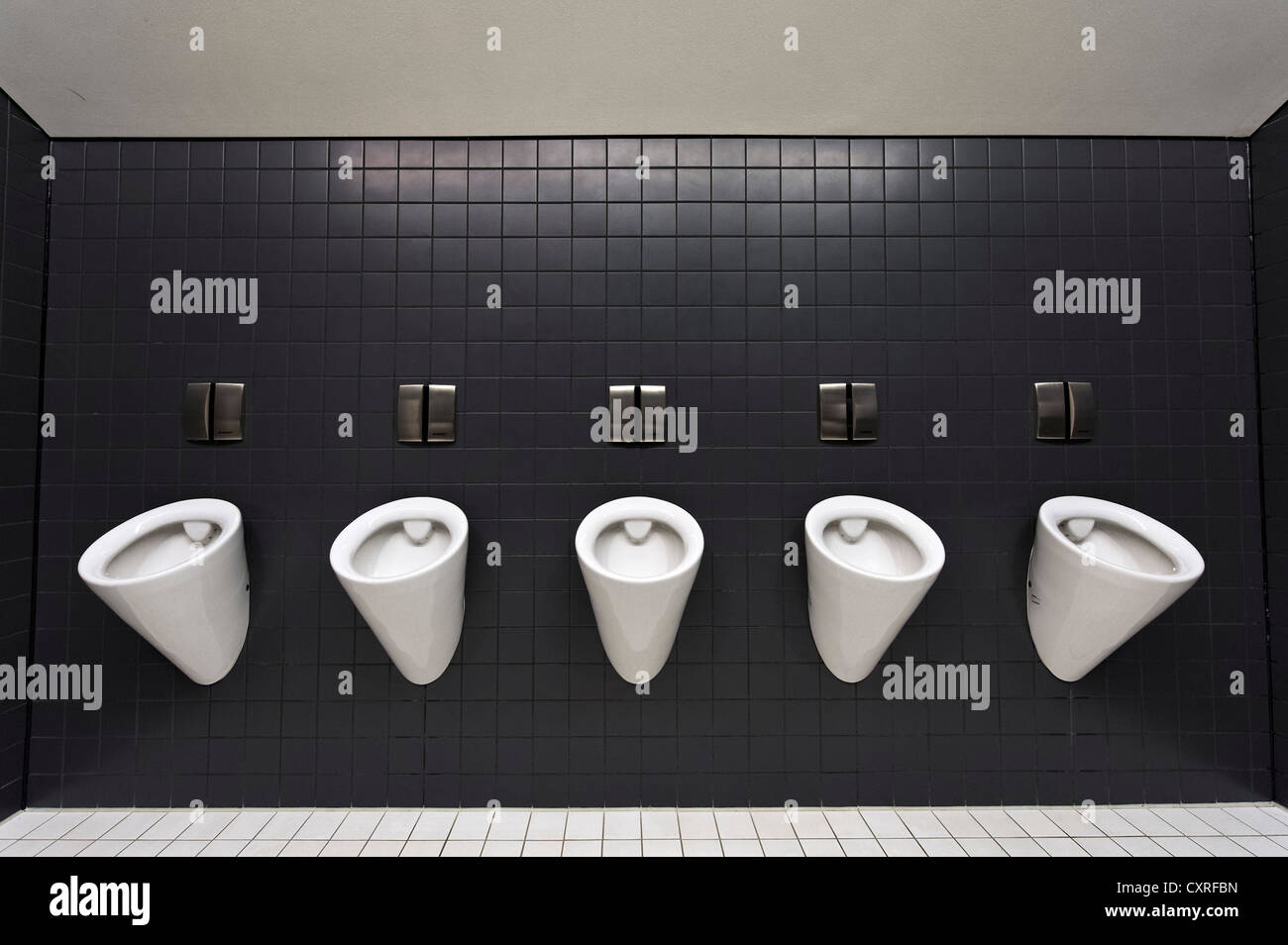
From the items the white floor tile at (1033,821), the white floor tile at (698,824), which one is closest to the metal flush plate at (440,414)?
the white floor tile at (698,824)

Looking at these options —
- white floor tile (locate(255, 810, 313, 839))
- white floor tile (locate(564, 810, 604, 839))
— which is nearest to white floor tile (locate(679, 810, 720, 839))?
white floor tile (locate(564, 810, 604, 839))

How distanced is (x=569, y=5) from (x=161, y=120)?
139cm

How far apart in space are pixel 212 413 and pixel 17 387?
563 millimetres

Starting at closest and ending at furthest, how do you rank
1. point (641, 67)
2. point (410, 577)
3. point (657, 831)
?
point (410, 577)
point (641, 67)
point (657, 831)

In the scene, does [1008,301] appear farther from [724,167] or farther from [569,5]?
[569,5]

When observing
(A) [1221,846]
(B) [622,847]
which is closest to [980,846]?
(A) [1221,846]

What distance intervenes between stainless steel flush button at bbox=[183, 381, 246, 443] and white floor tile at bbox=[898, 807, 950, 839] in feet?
7.89

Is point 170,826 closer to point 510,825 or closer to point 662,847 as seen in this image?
point 510,825

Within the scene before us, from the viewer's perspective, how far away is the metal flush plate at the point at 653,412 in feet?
7.06

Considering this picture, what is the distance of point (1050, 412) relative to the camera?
2148 mm

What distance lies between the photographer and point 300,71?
6.18 feet

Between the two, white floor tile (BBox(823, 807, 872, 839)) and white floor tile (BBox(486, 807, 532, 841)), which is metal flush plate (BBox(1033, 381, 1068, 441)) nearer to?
white floor tile (BBox(823, 807, 872, 839))

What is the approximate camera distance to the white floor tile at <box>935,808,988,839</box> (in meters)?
1.98
